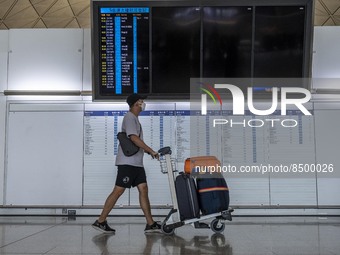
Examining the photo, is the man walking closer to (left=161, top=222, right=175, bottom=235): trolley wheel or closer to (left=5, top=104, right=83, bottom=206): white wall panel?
(left=161, top=222, right=175, bottom=235): trolley wheel

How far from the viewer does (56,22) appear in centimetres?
2238

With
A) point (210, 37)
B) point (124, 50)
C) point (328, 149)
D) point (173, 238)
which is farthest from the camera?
point (328, 149)

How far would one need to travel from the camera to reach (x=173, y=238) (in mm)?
5543

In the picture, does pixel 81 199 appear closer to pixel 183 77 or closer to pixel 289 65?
pixel 183 77

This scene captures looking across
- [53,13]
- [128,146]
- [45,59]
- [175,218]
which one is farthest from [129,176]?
[53,13]

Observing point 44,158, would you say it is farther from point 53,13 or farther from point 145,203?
point 53,13

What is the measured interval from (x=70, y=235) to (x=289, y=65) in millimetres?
4552

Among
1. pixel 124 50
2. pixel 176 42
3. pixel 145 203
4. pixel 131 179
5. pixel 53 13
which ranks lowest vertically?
pixel 145 203

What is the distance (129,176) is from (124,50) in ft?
8.36

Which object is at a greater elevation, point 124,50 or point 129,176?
point 124,50

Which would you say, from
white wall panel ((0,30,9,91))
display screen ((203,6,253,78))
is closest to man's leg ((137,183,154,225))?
display screen ((203,6,253,78))

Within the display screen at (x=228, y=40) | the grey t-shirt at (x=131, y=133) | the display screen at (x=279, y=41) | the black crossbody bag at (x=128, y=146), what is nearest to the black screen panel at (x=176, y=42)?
the display screen at (x=228, y=40)

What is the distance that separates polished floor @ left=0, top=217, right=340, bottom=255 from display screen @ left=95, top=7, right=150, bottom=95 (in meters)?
2.38

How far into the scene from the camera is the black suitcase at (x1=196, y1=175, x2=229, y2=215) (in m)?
5.92
